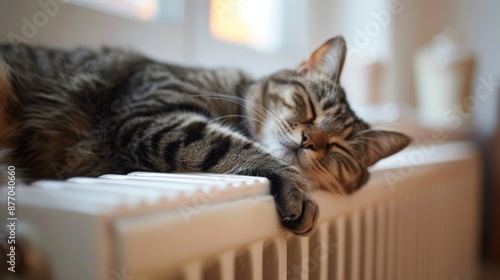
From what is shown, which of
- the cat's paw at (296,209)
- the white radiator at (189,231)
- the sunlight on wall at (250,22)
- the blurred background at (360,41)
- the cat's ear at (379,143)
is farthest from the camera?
the sunlight on wall at (250,22)

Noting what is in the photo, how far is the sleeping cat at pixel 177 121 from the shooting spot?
2.14 ft

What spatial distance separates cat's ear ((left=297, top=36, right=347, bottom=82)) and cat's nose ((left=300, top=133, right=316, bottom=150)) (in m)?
0.23

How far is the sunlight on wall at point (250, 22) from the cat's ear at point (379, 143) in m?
0.72

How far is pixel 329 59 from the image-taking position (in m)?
0.89

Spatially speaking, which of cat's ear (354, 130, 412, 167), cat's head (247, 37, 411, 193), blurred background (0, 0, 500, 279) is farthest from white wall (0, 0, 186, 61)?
cat's ear (354, 130, 412, 167)

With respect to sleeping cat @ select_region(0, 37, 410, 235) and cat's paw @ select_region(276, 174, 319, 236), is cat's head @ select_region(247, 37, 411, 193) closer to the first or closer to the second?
sleeping cat @ select_region(0, 37, 410, 235)

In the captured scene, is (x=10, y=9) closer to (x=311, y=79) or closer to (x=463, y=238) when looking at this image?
(x=311, y=79)

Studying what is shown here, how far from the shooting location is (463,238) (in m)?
1.49

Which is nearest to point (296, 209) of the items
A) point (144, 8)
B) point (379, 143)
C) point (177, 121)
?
point (177, 121)

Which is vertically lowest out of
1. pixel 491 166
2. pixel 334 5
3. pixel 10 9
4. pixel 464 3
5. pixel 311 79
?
pixel 491 166

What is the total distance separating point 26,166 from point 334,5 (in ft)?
5.08

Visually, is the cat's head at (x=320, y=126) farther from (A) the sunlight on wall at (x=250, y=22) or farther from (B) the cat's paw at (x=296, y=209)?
(A) the sunlight on wall at (x=250, y=22)

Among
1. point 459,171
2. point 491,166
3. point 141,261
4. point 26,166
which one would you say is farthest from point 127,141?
point 491,166

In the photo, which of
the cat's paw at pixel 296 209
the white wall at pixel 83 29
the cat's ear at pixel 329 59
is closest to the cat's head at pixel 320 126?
the cat's ear at pixel 329 59
